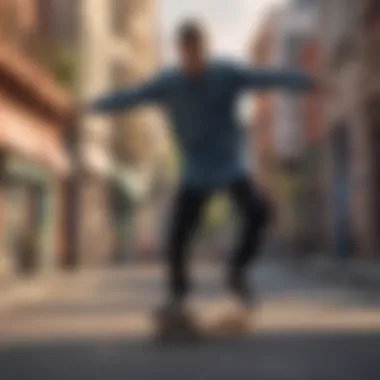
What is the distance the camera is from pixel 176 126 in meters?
5.55

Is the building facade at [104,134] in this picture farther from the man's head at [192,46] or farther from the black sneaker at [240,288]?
the black sneaker at [240,288]

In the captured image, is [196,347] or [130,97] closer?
[196,347]

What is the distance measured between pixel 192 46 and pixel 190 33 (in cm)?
9

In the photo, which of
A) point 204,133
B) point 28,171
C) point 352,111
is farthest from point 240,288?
point 352,111

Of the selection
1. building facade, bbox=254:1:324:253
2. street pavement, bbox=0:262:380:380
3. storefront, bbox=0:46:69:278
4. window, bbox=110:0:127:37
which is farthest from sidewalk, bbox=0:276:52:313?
building facade, bbox=254:1:324:253

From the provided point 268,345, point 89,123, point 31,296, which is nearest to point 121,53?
point 89,123

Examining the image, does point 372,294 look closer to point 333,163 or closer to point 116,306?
point 116,306

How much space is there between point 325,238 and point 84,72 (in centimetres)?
708

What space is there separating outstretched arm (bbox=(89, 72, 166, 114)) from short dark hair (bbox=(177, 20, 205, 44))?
26 centimetres

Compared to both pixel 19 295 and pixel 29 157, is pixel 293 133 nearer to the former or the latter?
pixel 29 157

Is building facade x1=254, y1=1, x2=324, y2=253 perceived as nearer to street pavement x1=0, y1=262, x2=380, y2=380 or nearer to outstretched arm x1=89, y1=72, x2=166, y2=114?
street pavement x1=0, y1=262, x2=380, y2=380

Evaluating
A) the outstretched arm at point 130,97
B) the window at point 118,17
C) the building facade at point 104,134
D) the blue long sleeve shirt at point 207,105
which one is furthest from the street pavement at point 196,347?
the window at point 118,17

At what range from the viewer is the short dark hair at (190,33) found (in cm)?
534

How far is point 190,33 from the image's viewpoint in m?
5.34
